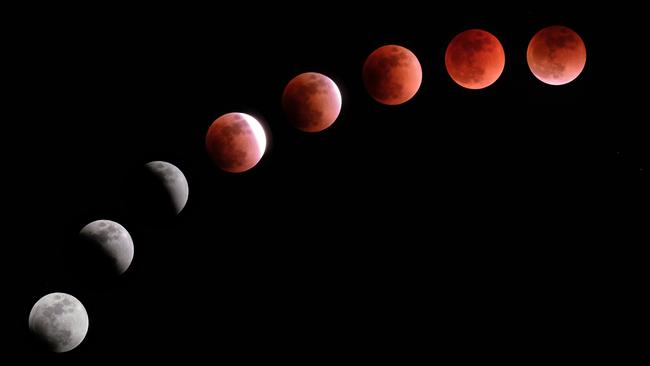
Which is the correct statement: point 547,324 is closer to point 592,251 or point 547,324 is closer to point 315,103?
point 592,251

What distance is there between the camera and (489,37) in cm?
347

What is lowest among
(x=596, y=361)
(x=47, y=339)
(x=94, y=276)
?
(x=596, y=361)

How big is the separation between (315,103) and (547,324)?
306cm

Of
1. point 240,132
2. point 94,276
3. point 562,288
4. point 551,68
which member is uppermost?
point 551,68

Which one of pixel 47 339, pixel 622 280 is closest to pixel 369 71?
pixel 47 339

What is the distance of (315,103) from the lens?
3486mm

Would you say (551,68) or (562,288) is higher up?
(551,68)

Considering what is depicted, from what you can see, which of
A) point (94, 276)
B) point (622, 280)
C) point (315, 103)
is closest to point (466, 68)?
point (315, 103)

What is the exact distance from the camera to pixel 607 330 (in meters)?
5.12

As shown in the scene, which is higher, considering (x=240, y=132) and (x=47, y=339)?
(x=240, y=132)

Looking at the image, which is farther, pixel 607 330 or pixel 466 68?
pixel 607 330

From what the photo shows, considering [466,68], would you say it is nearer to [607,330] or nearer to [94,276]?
[94,276]

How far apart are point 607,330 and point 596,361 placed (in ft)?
0.97

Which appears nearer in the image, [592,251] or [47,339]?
[47,339]
